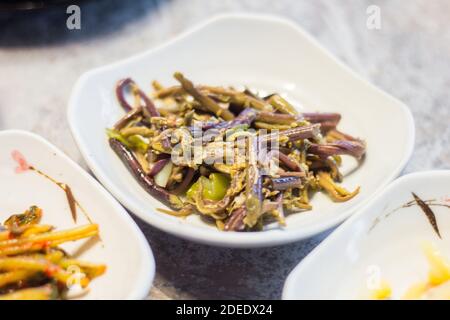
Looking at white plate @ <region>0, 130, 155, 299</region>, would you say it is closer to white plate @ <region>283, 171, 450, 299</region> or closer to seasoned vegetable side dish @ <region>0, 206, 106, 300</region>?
seasoned vegetable side dish @ <region>0, 206, 106, 300</region>

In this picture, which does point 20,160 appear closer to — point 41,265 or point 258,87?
point 41,265

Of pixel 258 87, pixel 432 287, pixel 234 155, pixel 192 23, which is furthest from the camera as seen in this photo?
pixel 192 23

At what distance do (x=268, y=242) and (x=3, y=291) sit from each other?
699 millimetres

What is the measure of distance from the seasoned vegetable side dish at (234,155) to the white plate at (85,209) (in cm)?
20

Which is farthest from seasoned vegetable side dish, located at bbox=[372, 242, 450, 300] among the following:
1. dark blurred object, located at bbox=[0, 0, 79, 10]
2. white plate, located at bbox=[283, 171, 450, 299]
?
dark blurred object, located at bbox=[0, 0, 79, 10]

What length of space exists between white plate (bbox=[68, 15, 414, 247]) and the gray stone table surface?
117 mm

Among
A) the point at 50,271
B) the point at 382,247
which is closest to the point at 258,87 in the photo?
the point at 382,247

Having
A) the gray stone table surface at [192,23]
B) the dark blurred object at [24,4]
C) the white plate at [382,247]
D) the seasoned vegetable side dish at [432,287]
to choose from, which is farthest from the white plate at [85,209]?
the dark blurred object at [24,4]

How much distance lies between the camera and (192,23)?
8.93 feet

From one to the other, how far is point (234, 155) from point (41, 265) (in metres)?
0.64

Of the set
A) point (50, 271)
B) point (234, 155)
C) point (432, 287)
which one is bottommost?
point (432, 287)

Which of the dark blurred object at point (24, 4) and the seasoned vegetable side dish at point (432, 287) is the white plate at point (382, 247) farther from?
the dark blurred object at point (24, 4)

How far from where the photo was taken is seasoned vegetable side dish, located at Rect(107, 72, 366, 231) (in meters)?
1.51
